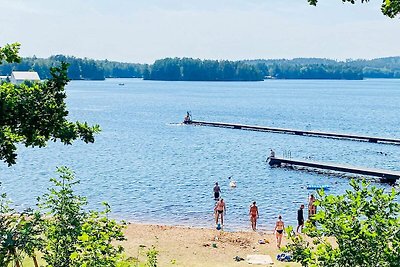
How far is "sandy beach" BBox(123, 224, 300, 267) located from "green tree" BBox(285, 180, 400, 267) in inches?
485

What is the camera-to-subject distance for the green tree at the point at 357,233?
5941 mm

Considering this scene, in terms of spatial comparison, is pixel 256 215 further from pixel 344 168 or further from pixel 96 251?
pixel 96 251

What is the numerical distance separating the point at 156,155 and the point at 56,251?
4416 cm

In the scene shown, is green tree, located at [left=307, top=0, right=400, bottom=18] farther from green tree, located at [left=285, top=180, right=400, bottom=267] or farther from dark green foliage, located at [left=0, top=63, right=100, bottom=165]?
dark green foliage, located at [left=0, top=63, right=100, bottom=165]

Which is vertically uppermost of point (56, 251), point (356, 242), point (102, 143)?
point (356, 242)

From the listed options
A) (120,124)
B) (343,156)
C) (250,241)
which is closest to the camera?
(250,241)

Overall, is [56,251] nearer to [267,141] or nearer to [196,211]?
[196,211]

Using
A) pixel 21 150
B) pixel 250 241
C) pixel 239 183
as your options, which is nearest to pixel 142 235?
pixel 250 241

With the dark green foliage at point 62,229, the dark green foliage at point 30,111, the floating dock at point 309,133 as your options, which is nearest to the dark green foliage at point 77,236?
the dark green foliage at point 62,229

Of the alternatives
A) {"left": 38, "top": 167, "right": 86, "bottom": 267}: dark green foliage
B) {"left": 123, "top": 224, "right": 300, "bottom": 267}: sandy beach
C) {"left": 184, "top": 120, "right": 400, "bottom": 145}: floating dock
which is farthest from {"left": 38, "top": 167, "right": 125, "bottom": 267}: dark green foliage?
{"left": 184, "top": 120, "right": 400, "bottom": 145}: floating dock

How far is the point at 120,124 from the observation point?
8044cm

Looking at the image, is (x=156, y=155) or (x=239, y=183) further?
(x=156, y=155)

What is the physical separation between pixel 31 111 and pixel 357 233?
480cm

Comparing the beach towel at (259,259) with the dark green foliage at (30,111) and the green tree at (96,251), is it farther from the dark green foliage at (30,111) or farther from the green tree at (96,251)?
the dark green foliage at (30,111)
